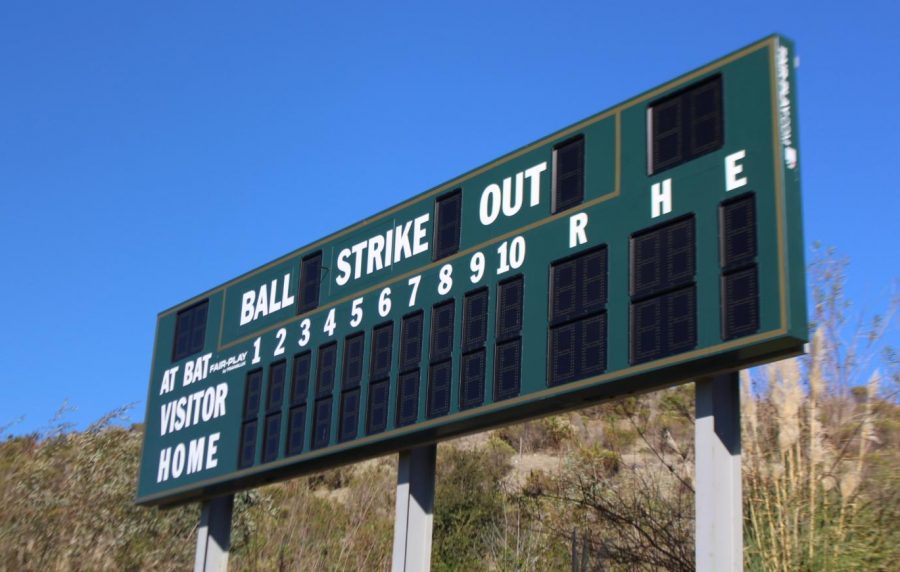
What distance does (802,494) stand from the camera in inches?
559

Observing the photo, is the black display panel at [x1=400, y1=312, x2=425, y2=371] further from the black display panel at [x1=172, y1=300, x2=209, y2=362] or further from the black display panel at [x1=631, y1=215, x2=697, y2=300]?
the black display panel at [x1=172, y1=300, x2=209, y2=362]

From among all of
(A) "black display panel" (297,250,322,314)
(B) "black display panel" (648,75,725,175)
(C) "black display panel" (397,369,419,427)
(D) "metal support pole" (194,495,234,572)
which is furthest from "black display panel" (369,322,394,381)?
(D) "metal support pole" (194,495,234,572)

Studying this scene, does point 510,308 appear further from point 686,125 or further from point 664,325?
point 686,125

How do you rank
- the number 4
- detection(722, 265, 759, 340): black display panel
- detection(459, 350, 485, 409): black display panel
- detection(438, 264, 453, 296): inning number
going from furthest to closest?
the number 4, detection(438, 264, 453, 296): inning number, detection(459, 350, 485, 409): black display panel, detection(722, 265, 759, 340): black display panel

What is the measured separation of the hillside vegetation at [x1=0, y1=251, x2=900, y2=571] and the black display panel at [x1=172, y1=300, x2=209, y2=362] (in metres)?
4.57

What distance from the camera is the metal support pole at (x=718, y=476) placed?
1128 centimetres

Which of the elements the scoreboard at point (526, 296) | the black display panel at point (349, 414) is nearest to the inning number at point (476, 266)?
the scoreboard at point (526, 296)

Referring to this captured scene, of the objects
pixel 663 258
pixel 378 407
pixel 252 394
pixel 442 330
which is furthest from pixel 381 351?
pixel 663 258

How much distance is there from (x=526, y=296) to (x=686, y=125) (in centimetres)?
238

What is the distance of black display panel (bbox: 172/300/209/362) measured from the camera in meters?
18.8

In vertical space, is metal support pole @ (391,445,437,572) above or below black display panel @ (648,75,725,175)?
below

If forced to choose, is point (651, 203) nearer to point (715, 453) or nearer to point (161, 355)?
point (715, 453)

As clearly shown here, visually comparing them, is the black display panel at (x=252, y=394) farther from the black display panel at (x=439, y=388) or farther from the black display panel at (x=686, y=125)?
the black display panel at (x=686, y=125)

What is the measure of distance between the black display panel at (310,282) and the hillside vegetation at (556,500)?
411 centimetres
